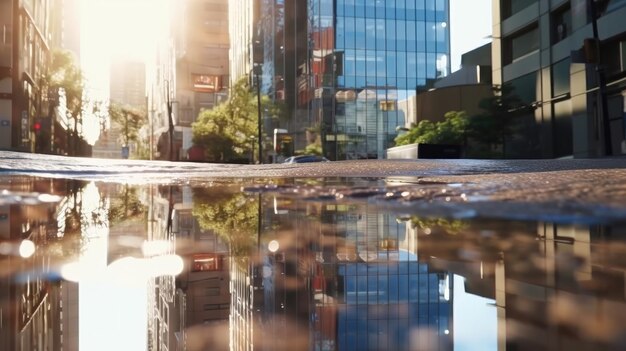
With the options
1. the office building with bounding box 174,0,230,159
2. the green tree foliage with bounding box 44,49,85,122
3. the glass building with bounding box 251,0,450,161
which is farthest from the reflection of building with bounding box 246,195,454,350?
the office building with bounding box 174,0,230,159

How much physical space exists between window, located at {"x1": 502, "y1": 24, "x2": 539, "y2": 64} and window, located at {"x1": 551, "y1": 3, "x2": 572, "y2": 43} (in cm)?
146

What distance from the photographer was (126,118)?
61.3m

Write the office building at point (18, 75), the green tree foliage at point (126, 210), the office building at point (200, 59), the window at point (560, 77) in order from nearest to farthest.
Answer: the green tree foliage at point (126, 210)
the window at point (560, 77)
the office building at point (18, 75)
the office building at point (200, 59)

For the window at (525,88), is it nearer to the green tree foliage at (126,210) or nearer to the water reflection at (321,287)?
the green tree foliage at (126,210)

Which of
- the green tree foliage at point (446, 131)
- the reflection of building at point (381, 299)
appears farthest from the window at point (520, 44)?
the reflection of building at point (381, 299)

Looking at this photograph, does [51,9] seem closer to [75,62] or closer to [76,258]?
[75,62]

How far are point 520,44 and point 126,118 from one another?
45.1m

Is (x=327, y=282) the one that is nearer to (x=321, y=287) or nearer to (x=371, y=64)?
(x=321, y=287)

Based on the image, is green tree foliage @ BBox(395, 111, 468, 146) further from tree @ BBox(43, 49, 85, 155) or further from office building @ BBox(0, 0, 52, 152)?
tree @ BBox(43, 49, 85, 155)

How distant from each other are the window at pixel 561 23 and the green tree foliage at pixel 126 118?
152 ft

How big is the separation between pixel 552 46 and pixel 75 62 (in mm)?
42271

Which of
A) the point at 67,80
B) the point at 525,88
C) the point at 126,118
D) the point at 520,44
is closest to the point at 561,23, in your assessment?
the point at 520,44

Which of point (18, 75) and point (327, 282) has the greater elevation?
point (18, 75)

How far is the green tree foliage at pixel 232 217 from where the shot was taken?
1.45 m
